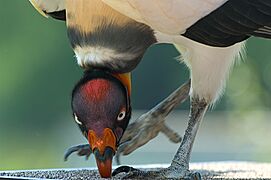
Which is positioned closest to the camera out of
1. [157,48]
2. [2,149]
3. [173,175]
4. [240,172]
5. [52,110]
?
[173,175]

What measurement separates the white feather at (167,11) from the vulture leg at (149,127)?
78 centimetres

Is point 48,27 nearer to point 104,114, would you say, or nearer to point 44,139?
point 44,139

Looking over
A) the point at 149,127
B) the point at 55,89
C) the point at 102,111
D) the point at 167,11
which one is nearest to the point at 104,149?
the point at 102,111

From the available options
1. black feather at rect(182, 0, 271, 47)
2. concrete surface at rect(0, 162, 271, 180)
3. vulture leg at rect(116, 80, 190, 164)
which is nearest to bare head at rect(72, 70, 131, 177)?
concrete surface at rect(0, 162, 271, 180)

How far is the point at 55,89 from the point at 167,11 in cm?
889

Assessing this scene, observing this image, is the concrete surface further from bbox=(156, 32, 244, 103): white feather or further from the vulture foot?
bbox=(156, 32, 244, 103): white feather

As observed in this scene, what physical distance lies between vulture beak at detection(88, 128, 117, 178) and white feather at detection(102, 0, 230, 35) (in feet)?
1.08

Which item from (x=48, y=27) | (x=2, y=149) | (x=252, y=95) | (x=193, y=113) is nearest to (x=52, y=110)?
(x=48, y=27)

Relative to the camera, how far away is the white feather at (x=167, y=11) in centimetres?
262

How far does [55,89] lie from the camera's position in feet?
37.6

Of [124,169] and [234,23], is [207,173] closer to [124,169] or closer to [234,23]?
[124,169]

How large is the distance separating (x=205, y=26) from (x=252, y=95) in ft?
18.6

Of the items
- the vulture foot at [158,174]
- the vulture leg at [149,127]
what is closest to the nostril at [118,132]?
the vulture foot at [158,174]

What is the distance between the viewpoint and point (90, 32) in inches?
109
